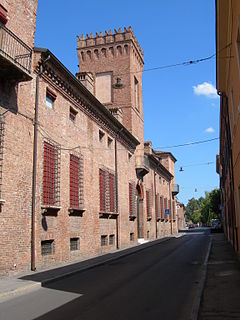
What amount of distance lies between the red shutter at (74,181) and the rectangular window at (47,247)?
2.60 meters

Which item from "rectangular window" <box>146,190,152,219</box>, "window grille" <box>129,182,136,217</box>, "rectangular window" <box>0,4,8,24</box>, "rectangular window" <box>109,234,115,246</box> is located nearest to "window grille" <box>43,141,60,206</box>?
"rectangular window" <box>0,4,8,24</box>

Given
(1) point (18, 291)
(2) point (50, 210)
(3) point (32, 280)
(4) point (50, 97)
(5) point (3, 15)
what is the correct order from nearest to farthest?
(1) point (18, 291), (3) point (32, 280), (5) point (3, 15), (2) point (50, 210), (4) point (50, 97)

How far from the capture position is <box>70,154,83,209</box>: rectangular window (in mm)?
16897

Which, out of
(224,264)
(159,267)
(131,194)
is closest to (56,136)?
(159,267)

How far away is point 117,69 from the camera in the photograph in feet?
105

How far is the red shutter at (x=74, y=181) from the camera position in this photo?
663 inches

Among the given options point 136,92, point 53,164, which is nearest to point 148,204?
point 136,92

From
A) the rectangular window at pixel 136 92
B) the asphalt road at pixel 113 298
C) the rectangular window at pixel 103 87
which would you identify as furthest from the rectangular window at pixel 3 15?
the rectangular window at pixel 136 92

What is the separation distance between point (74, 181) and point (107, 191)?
5.43 meters

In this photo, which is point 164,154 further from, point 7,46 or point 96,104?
point 7,46

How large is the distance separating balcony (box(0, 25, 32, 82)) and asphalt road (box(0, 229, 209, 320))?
280 inches

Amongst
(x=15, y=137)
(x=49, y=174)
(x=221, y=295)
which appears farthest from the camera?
(x=49, y=174)

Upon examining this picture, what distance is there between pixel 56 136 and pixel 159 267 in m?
7.35

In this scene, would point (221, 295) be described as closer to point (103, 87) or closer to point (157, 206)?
point (103, 87)
